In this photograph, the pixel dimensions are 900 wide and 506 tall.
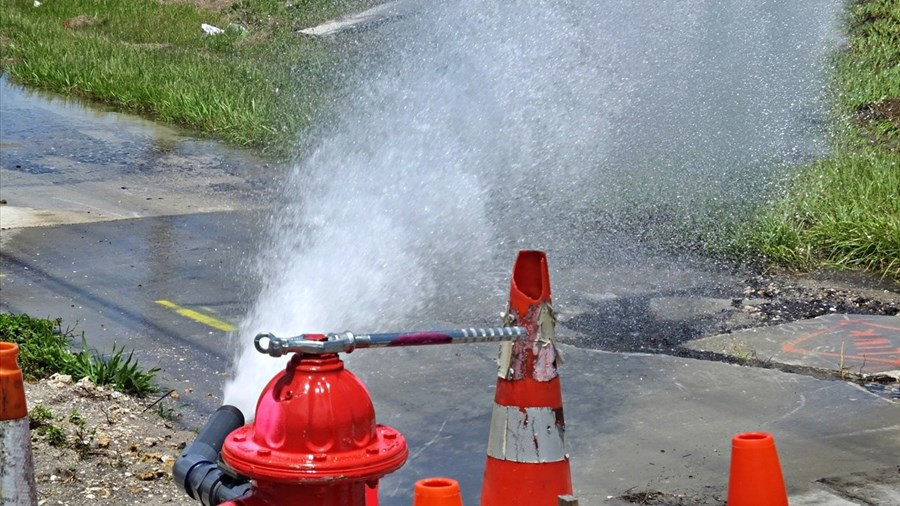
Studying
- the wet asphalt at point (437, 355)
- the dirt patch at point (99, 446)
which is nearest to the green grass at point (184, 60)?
the wet asphalt at point (437, 355)

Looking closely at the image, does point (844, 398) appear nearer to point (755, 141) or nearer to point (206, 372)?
point (206, 372)

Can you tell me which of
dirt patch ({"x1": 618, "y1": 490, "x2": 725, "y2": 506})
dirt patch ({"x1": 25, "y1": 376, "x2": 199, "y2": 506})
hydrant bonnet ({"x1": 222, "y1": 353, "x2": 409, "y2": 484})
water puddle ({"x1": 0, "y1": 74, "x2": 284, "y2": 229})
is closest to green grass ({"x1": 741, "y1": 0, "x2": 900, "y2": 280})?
dirt patch ({"x1": 618, "y1": 490, "x2": 725, "y2": 506})

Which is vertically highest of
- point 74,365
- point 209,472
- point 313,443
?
point 313,443

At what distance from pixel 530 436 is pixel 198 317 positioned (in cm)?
357

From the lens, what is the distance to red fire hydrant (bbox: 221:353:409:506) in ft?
9.36

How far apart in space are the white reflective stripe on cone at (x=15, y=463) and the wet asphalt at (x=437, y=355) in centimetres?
165

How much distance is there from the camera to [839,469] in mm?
4965

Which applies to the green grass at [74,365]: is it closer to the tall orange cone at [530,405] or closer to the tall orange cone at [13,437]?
the tall orange cone at [530,405]

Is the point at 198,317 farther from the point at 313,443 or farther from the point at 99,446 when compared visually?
the point at 313,443

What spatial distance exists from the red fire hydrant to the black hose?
232 millimetres

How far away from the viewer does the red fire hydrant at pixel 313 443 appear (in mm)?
2854

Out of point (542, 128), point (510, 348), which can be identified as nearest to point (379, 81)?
point (542, 128)

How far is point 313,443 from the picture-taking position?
2859 millimetres

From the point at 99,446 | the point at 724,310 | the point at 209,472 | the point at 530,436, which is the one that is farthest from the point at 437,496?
the point at 724,310
